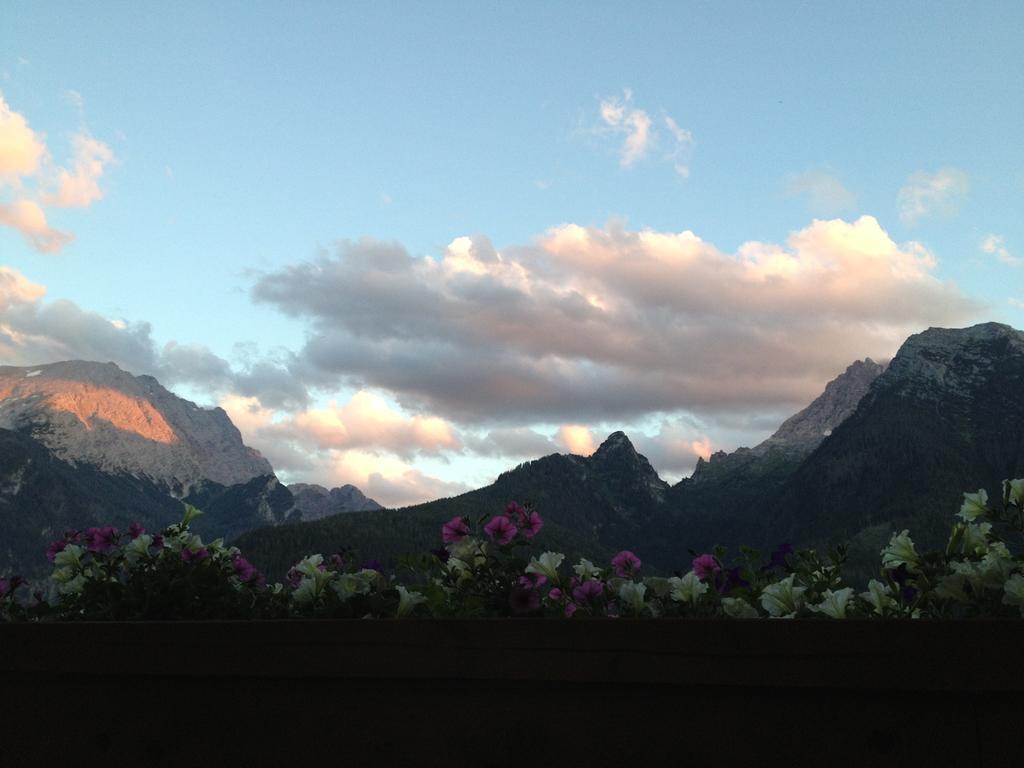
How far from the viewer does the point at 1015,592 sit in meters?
2.69

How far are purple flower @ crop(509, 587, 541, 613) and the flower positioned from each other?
2.70 meters

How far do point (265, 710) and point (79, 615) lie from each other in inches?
90.5

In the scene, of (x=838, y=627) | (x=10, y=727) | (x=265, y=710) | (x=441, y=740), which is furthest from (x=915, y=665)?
(x=10, y=727)

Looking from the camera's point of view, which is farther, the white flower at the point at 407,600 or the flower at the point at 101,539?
the flower at the point at 101,539

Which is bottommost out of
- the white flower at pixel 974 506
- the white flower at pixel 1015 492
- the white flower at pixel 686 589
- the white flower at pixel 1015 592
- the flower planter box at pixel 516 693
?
the flower planter box at pixel 516 693

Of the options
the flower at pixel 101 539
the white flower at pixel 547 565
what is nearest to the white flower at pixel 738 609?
the white flower at pixel 547 565

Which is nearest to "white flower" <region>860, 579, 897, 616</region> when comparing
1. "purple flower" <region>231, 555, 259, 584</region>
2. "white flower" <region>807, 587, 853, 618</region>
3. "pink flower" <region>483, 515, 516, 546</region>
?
"white flower" <region>807, 587, 853, 618</region>

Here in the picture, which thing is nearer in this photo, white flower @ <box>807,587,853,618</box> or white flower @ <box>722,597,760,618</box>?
white flower @ <box>807,587,853,618</box>

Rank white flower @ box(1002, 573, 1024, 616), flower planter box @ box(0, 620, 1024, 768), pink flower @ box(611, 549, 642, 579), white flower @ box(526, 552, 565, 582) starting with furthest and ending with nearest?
pink flower @ box(611, 549, 642, 579), white flower @ box(526, 552, 565, 582), white flower @ box(1002, 573, 1024, 616), flower planter box @ box(0, 620, 1024, 768)

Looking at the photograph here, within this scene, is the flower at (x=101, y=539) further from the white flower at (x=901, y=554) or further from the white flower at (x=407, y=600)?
the white flower at (x=901, y=554)

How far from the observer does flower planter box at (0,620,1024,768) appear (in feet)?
7.32

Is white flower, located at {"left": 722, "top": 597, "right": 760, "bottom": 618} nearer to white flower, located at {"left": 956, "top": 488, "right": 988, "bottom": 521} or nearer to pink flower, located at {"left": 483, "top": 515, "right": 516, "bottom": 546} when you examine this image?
white flower, located at {"left": 956, "top": 488, "right": 988, "bottom": 521}

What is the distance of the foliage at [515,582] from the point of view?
321 cm

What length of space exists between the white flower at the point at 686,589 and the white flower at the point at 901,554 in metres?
0.75
